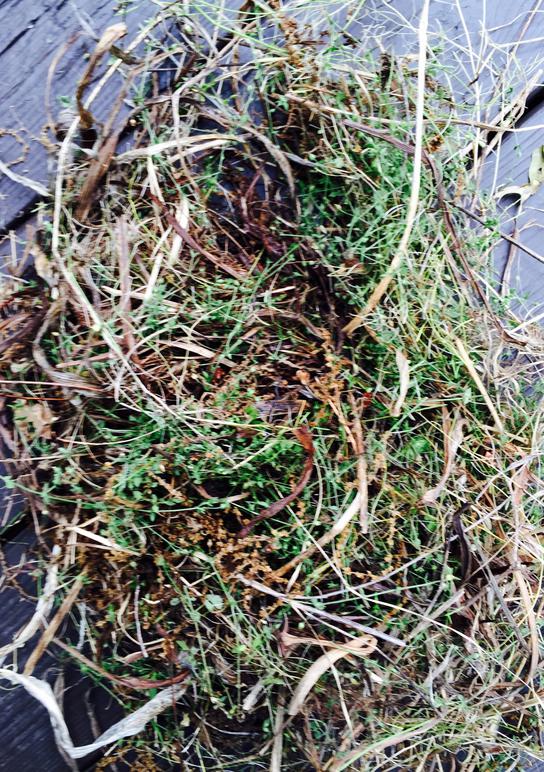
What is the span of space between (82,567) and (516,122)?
2.62ft

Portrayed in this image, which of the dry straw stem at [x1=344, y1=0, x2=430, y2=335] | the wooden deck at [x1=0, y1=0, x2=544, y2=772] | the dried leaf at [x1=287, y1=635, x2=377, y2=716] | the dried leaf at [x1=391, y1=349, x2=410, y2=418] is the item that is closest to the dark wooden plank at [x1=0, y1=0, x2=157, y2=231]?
the wooden deck at [x1=0, y1=0, x2=544, y2=772]

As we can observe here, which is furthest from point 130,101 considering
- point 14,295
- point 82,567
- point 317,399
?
point 82,567

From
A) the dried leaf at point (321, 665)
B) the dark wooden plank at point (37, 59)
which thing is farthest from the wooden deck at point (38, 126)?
the dried leaf at point (321, 665)

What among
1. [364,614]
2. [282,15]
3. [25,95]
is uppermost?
[25,95]

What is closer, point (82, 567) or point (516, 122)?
point (82, 567)

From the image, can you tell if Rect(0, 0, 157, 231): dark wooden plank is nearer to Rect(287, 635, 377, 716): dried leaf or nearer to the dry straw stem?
the dry straw stem

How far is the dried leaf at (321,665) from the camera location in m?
0.74

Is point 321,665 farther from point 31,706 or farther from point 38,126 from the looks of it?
point 38,126

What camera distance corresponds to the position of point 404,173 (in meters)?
0.78

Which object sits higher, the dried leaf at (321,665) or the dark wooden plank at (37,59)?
the dark wooden plank at (37,59)

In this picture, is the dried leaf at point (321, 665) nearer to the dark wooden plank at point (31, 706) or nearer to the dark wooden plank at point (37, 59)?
the dark wooden plank at point (31, 706)

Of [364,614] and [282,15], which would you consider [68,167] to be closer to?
[282,15]

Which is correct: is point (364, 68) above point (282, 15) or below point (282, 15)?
below

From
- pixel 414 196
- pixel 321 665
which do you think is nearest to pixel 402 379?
pixel 414 196
